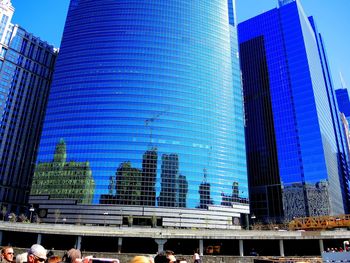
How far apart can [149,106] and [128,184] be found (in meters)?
30.9

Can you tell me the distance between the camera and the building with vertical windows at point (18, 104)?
139500 mm

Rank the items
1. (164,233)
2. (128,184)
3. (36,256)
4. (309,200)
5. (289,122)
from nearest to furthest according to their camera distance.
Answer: (36,256) → (164,233) → (128,184) → (309,200) → (289,122)

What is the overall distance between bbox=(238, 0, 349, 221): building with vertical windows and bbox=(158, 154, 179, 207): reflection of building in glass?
57359mm

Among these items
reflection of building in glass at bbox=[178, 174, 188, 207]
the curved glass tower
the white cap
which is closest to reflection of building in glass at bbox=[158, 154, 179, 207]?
the curved glass tower

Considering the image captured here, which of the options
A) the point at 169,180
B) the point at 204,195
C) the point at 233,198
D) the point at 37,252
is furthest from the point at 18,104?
the point at 37,252

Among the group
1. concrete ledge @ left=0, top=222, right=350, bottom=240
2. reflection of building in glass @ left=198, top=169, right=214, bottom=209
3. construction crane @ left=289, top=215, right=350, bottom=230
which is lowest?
concrete ledge @ left=0, top=222, right=350, bottom=240

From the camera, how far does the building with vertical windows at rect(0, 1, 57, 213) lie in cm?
13950

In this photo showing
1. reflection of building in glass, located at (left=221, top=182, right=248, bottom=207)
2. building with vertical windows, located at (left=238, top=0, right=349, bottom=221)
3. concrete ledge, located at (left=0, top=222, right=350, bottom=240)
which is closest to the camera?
concrete ledge, located at (left=0, top=222, right=350, bottom=240)

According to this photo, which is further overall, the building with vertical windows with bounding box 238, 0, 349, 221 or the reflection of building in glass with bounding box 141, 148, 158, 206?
the building with vertical windows with bounding box 238, 0, 349, 221

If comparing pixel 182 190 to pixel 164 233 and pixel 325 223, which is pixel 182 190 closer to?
pixel 164 233

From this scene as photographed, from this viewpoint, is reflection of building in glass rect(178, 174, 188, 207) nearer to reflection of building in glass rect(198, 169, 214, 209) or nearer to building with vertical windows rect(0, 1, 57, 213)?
reflection of building in glass rect(198, 169, 214, 209)

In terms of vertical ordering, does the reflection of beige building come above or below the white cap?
above

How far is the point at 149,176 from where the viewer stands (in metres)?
109

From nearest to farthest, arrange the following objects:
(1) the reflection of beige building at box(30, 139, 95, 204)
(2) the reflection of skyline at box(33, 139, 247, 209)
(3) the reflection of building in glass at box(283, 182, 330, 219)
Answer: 1. (2) the reflection of skyline at box(33, 139, 247, 209)
2. (1) the reflection of beige building at box(30, 139, 95, 204)
3. (3) the reflection of building in glass at box(283, 182, 330, 219)
